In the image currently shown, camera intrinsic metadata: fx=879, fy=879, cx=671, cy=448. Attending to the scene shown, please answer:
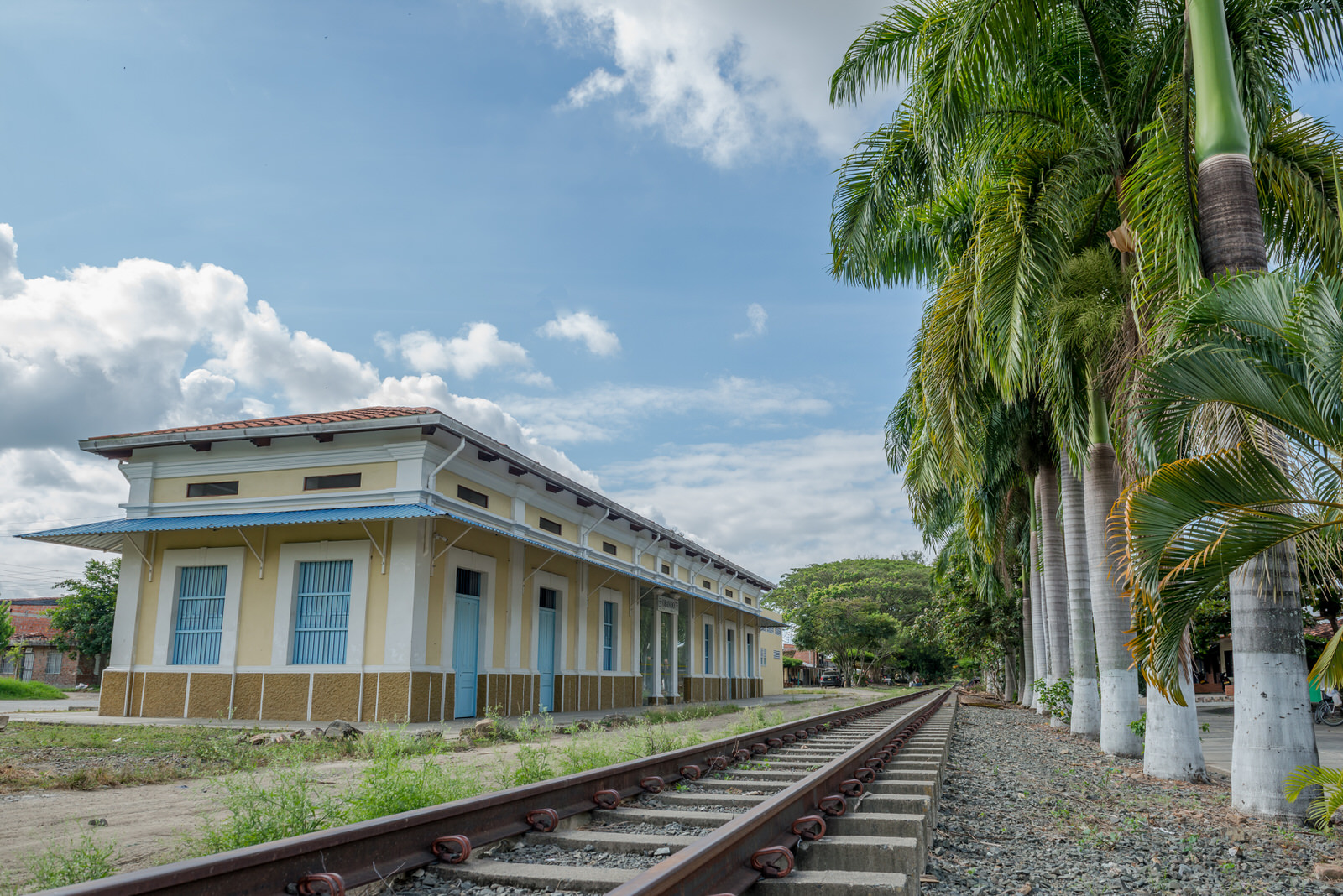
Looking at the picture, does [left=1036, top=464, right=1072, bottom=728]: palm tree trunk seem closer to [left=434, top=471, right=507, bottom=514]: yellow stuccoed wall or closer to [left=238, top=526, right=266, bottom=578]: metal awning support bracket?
[left=434, top=471, right=507, bottom=514]: yellow stuccoed wall

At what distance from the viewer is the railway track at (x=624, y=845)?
3342 mm

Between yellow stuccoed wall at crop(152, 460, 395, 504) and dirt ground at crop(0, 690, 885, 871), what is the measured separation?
8.12m

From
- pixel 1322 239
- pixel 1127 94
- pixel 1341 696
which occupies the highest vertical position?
pixel 1127 94

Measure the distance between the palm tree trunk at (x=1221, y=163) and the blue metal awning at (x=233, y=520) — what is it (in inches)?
447

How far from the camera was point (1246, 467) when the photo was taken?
19.4 feet

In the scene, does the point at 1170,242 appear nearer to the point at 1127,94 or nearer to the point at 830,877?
the point at 1127,94

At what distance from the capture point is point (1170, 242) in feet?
26.4

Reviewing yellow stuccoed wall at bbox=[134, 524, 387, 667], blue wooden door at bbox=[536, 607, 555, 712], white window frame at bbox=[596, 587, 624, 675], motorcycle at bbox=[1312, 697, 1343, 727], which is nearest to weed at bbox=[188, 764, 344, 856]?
yellow stuccoed wall at bbox=[134, 524, 387, 667]

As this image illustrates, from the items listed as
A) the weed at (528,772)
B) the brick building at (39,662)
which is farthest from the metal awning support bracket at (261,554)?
the brick building at (39,662)

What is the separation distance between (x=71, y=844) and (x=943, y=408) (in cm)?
992

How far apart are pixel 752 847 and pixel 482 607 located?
593 inches

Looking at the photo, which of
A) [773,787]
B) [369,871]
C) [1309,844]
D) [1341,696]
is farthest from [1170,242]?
[1341,696]

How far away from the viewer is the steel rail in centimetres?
326

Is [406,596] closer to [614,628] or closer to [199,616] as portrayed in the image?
[199,616]
